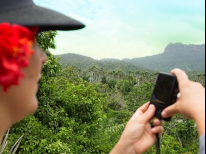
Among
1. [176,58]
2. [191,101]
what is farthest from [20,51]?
[176,58]

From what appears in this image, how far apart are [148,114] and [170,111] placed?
0.61ft

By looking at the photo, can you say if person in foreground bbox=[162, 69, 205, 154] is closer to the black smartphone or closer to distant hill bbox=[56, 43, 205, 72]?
the black smartphone

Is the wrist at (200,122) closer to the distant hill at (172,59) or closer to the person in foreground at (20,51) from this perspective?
the person in foreground at (20,51)

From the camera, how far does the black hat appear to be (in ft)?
2.78

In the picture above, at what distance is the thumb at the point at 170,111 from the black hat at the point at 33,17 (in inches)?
18.2

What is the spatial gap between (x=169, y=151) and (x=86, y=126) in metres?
5.50

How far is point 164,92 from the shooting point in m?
1.10

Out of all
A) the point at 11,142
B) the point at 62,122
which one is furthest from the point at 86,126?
the point at 11,142

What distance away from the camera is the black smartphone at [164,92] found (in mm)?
1040

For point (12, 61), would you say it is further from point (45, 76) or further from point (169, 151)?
point (169, 151)

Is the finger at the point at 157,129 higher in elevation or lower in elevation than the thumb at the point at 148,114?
lower

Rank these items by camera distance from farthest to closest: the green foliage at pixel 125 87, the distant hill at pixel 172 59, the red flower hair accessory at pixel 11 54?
the distant hill at pixel 172 59
the green foliage at pixel 125 87
the red flower hair accessory at pixel 11 54

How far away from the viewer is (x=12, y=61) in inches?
29.1

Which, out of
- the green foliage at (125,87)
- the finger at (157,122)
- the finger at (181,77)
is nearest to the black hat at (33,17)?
the finger at (181,77)
